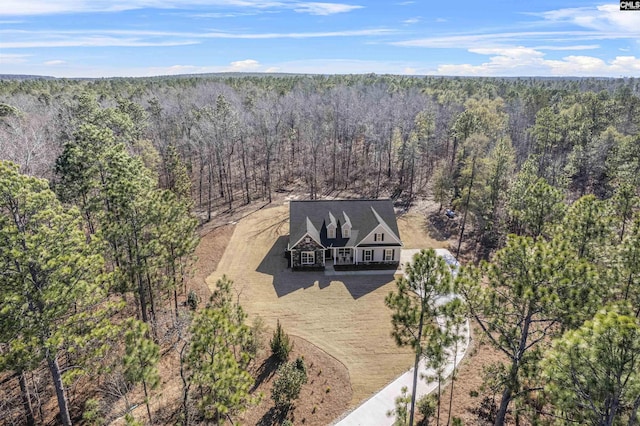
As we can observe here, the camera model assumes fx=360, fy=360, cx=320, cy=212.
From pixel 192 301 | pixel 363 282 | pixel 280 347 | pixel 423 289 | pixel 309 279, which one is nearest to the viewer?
pixel 423 289

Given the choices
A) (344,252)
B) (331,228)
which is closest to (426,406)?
(344,252)

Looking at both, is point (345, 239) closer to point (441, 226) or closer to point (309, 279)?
point (309, 279)

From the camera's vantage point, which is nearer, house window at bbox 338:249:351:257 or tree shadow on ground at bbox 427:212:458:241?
house window at bbox 338:249:351:257

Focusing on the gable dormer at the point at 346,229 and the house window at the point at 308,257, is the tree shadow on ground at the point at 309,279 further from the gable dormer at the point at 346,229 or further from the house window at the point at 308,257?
the gable dormer at the point at 346,229

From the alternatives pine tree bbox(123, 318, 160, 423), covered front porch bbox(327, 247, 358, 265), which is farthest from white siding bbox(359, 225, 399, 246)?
pine tree bbox(123, 318, 160, 423)

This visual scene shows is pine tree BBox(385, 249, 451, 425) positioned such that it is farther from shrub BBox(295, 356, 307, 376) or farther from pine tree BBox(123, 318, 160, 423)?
pine tree BBox(123, 318, 160, 423)

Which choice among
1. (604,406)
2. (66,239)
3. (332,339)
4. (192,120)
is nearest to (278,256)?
(332,339)
